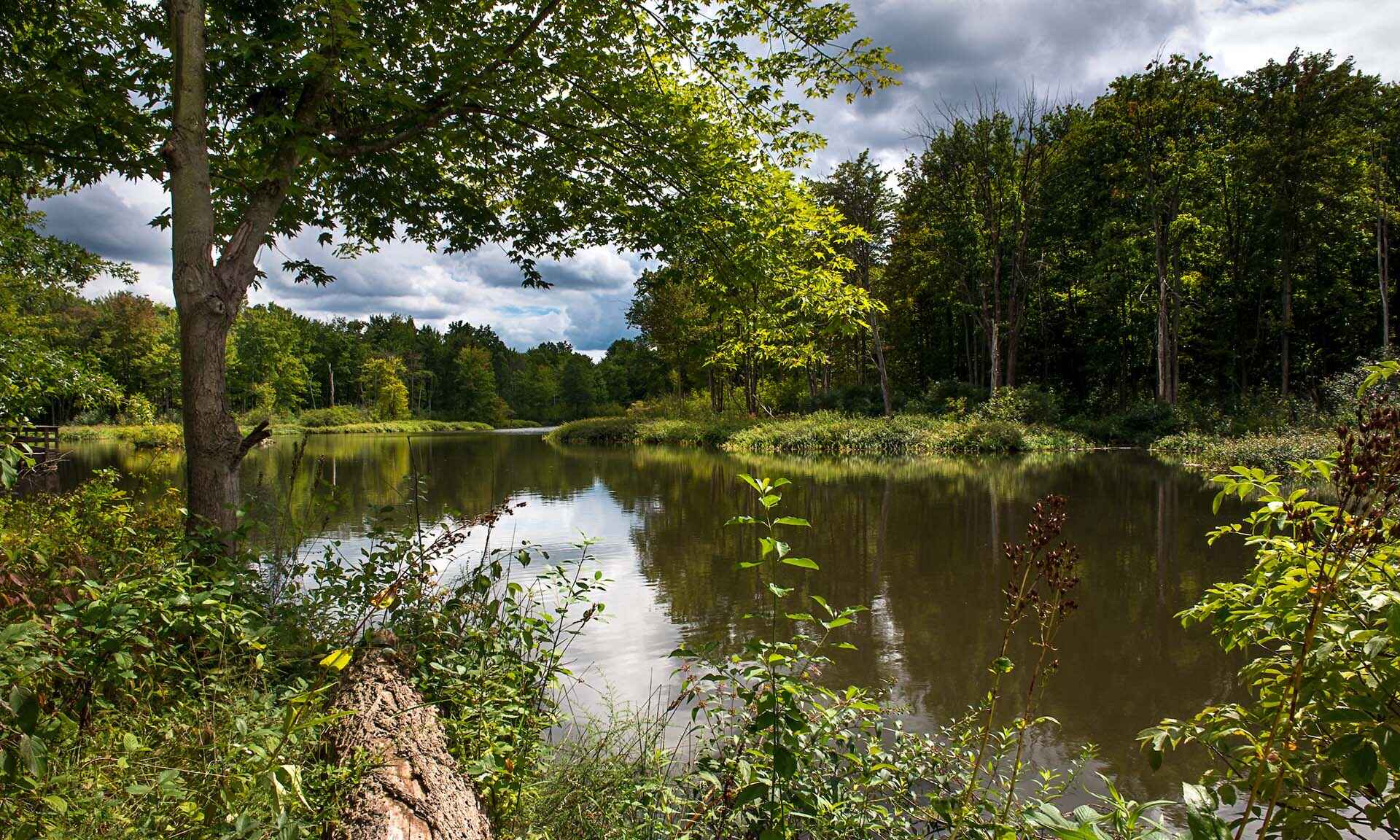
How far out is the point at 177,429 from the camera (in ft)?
109

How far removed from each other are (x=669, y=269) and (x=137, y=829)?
4.73 meters

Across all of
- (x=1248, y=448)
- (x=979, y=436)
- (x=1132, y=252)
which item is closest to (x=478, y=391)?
(x=979, y=436)

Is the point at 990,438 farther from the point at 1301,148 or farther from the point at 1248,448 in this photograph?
the point at 1301,148

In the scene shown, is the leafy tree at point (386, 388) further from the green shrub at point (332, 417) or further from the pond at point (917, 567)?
the pond at point (917, 567)

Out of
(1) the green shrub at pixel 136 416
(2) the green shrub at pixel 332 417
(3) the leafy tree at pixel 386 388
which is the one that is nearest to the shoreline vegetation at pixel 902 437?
(1) the green shrub at pixel 136 416

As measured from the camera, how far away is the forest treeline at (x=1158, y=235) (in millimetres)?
23047

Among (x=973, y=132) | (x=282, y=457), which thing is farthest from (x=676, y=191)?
(x=973, y=132)

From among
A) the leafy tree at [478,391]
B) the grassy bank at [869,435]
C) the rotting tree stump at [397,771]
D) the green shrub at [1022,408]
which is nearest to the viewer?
the rotting tree stump at [397,771]

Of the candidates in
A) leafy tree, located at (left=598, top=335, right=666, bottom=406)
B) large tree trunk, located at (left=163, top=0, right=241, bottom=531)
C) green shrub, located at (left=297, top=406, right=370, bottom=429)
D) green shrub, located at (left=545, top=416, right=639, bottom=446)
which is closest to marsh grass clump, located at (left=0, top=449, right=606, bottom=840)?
large tree trunk, located at (left=163, top=0, right=241, bottom=531)

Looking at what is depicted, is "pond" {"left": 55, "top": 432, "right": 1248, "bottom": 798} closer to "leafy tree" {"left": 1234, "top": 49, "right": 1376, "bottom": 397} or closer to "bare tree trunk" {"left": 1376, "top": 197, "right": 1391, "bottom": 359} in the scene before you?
"bare tree trunk" {"left": 1376, "top": 197, "right": 1391, "bottom": 359}

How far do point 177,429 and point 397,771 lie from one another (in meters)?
39.8

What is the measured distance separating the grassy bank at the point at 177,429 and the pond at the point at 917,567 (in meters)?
9.24

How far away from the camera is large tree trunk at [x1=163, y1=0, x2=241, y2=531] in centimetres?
395

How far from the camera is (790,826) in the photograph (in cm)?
241
